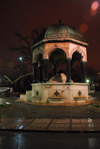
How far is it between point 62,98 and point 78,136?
726cm

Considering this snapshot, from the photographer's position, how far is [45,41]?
14.0m

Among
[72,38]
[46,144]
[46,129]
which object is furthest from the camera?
[72,38]

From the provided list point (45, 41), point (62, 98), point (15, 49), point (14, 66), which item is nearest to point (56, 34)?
point (45, 41)

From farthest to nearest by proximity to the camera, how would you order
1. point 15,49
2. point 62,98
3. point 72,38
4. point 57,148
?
point 15,49 → point 72,38 → point 62,98 → point 57,148

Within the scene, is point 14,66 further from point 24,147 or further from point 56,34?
point 24,147

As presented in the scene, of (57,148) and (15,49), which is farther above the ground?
(15,49)

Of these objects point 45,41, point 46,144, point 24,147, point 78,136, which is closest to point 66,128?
point 78,136

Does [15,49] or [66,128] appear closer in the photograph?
[66,128]

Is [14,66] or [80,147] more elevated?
[14,66]

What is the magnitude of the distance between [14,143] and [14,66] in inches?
1053

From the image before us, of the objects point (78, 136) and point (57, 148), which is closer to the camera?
point (57, 148)

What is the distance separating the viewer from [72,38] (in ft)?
45.4

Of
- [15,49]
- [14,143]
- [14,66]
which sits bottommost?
[14,143]

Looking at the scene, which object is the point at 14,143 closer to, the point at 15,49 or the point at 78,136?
the point at 78,136
